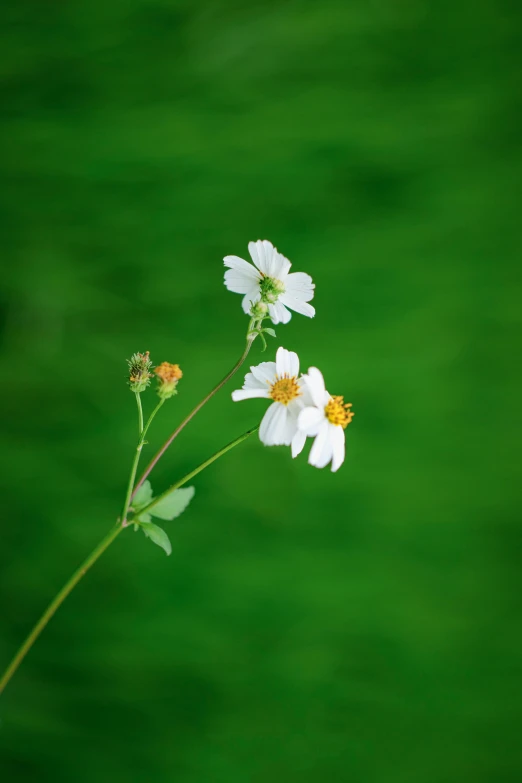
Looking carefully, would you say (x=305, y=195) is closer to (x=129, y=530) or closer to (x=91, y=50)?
(x=91, y=50)

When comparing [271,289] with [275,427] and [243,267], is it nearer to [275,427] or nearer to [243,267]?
[243,267]

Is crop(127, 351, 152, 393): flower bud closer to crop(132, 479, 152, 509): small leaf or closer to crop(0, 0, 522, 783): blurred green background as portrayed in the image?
crop(132, 479, 152, 509): small leaf

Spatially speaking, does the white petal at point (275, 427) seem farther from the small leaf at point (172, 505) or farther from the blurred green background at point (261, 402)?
the blurred green background at point (261, 402)

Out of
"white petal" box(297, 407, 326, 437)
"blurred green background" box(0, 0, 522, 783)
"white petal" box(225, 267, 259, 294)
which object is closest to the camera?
"white petal" box(297, 407, 326, 437)

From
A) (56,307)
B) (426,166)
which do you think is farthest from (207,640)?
(426,166)

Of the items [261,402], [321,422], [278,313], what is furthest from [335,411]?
[261,402]

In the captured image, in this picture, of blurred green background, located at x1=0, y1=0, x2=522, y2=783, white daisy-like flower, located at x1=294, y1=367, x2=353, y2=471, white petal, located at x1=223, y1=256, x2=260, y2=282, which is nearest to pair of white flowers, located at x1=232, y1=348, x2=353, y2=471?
white daisy-like flower, located at x1=294, y1=367, x2=353, y2=471

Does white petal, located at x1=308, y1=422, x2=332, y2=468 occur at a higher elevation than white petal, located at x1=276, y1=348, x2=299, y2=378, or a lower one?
lower

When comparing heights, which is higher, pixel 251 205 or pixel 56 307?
pixel 251 205
